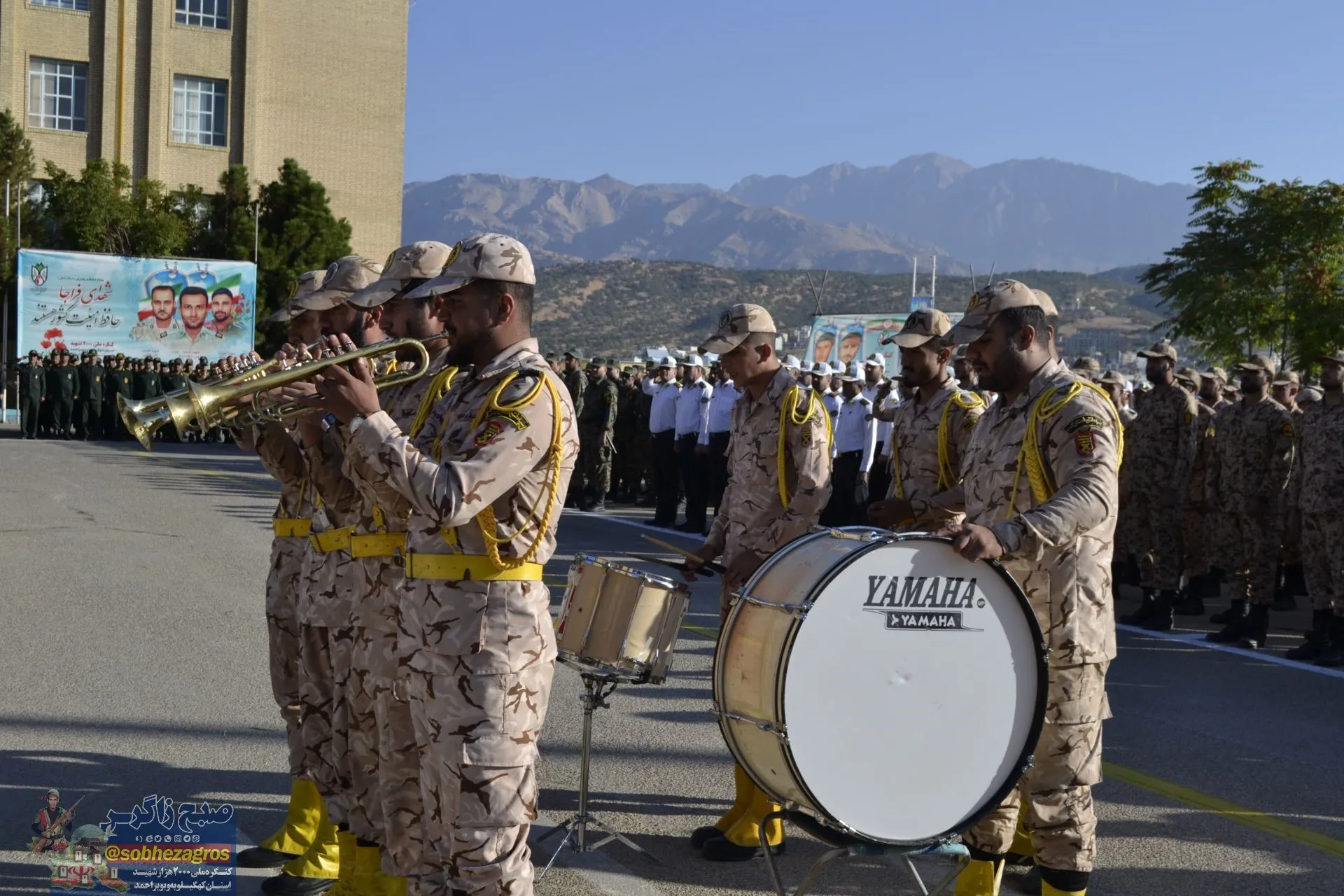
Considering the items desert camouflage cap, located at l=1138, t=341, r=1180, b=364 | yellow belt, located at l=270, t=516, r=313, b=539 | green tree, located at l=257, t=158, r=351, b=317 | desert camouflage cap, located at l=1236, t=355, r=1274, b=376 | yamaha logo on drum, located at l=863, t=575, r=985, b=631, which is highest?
green tree, located at l=257, t=158, r=351, b=317

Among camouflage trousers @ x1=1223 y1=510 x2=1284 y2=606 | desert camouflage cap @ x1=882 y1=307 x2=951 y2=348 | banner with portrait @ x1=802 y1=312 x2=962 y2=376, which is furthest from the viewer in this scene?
banner with portrait @ x1=802 y1=312 x2=962 y2=376

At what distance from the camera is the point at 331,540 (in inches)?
203

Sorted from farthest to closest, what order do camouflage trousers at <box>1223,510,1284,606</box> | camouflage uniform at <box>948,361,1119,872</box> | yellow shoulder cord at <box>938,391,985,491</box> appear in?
camouflage trousers at <box>1223,510,1284,606</box> → yellow shoulder cord at <box>938,391,985,491</box> → camouflage uniform at <box>948,361,1119,872</box>

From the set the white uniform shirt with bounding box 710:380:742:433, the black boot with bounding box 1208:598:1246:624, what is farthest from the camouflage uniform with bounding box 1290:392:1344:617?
the white uniform shirt with bounding box 710:380:742:433

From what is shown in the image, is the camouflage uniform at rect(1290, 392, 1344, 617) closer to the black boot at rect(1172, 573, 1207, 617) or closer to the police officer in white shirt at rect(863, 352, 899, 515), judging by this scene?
the black boot at rect(1172, 573, 1207, 617)

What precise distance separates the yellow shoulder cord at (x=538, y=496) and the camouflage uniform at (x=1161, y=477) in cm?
933

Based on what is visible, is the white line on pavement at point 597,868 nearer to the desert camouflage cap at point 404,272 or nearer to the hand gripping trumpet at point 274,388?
the hand gripping trumpet at point 274,388

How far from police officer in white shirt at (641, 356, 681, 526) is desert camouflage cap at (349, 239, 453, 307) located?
14263 millimetres

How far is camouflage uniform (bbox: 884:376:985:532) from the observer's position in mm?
6332

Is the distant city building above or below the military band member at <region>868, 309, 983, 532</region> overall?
above

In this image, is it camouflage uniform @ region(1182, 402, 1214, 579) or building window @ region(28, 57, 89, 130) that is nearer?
camouflage uniform @ region(1182, 402, 1214, 579)

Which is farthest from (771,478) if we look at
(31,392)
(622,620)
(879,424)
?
(31,392)

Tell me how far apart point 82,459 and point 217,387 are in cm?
2216

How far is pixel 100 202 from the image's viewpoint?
3859cm
